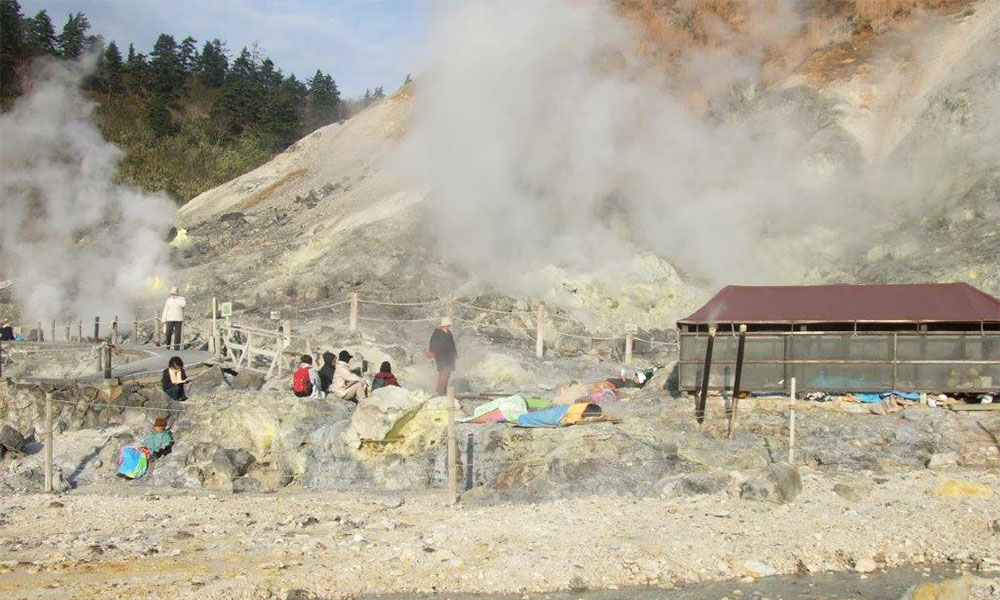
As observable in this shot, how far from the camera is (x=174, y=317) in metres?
20.2

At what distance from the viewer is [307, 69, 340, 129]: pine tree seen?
69.5m

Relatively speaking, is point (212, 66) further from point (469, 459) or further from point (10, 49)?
point (469, 459)

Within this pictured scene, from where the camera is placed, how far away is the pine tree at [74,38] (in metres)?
65.3

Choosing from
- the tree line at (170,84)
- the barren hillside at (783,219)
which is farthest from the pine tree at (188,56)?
the barren hillside at (783,219)

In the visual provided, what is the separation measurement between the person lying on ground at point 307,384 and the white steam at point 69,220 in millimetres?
14976

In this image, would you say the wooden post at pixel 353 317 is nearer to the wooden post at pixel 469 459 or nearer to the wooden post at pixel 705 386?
the wooden post at pixel 469 459

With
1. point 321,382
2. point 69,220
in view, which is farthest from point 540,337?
point 69,220

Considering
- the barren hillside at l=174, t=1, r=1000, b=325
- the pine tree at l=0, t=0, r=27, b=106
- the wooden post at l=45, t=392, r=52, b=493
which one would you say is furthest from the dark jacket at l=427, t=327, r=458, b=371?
the pine tree at l=0, t=0, r=27, b=106

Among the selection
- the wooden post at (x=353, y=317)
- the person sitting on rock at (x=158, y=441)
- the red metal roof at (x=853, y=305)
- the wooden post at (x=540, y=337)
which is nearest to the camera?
the red metal roof at (x=853, y=305)

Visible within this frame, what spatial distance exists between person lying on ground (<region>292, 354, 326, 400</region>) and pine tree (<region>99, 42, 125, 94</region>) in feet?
180

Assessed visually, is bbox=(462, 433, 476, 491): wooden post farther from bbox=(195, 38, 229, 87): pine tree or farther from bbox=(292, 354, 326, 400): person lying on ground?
bbox=(195, 38, 229, 87): pine tree

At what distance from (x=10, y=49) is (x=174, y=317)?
41.3 meters

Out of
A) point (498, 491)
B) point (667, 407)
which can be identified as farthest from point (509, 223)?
point (498, 491)

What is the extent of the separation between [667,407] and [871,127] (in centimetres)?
1956
